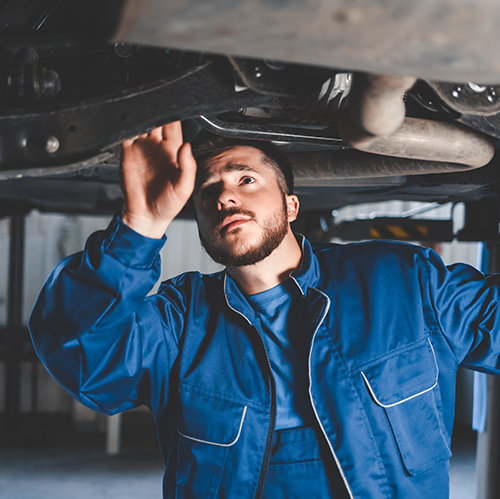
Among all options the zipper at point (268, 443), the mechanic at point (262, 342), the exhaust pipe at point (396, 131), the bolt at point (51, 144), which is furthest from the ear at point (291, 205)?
the bolt at point (51, 144)

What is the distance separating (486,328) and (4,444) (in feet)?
10.9

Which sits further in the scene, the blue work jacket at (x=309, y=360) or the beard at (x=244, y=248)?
the beard at (x=244, y=248)

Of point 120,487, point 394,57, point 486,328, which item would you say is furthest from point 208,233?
point 120,487

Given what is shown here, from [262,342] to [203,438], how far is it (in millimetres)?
229

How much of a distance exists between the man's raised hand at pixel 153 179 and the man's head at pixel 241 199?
0.89 feet

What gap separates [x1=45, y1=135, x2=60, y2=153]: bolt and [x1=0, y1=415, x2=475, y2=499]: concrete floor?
97.7 inches

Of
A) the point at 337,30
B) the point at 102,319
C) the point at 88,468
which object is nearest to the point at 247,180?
the point at 102,319

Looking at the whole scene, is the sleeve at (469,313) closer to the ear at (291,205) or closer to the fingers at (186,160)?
the ear at (291,205)

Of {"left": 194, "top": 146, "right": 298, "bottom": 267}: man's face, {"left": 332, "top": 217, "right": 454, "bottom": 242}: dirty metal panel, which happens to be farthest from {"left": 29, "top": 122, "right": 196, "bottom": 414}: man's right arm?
{"left": 332, "top": 217, "right": 454, "bottom": 242}: dirty metal panel

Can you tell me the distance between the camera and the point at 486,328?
0.99 metres

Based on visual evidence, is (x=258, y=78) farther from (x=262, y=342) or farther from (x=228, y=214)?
(x=262, y=342)

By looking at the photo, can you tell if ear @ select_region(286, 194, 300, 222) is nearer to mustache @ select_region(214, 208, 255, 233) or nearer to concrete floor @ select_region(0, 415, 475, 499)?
mustache @ select_region(214, 208, 255, 233)

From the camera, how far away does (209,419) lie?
→ 1.00 m

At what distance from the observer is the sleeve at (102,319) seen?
790mm
